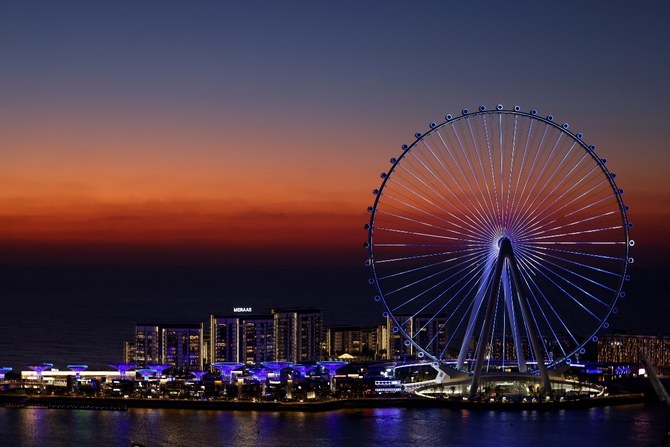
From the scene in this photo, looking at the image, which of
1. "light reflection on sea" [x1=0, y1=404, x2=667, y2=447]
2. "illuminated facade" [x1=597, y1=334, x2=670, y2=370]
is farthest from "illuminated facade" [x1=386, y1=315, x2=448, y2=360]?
"light reflection on sea" [x1=0, y1=404, x2=667, y2=447]

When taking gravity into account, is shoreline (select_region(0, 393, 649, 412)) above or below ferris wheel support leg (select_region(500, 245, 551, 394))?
below

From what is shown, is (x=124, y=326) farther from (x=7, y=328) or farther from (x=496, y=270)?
(x=496, y=270)

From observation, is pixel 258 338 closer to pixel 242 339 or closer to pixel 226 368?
pixel 242 339

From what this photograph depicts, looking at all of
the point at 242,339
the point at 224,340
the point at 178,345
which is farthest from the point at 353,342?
the point at 178,345

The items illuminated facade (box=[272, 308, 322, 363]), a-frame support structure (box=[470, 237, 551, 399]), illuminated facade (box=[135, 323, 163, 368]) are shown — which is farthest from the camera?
illuminated facade (box=[272, 308, 322, 363])

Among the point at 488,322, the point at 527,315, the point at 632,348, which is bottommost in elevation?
the point at 632,348

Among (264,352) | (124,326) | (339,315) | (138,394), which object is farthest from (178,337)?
(339,315)

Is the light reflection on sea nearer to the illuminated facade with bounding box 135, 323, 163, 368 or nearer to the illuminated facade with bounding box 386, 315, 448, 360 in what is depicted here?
the illuminated facade with bounding box 135, 323, 163, 368

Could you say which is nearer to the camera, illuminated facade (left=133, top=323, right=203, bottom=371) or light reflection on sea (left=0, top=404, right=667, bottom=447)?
light reflection on sea (left=0, top=404, right=667, bottom=447)
